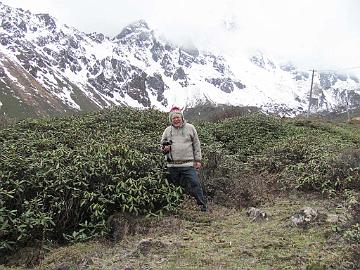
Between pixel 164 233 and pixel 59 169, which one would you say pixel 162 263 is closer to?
pixel 164 233

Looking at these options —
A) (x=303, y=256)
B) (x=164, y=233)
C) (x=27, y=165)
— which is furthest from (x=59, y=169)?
(x=303, y=256)

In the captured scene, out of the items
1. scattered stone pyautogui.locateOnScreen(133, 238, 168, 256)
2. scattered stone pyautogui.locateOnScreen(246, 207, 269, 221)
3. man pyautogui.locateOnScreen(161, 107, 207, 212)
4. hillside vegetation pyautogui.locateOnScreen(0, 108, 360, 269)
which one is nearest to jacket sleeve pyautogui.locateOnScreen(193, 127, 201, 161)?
man pyautogui.locateOnScreen(161, 107, 207, 212)

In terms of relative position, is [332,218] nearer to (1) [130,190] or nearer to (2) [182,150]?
(2) [182,150]

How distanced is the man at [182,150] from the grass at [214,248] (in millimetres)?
1013

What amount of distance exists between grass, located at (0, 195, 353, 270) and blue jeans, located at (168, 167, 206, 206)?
64cm

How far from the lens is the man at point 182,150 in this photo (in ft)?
32.4

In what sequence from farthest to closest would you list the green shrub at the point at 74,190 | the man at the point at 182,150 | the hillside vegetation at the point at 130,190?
1. the man at the point at 182,150
2. the green shrub at the point at 74,190
3. the hillside vegetation at the point at 130,190

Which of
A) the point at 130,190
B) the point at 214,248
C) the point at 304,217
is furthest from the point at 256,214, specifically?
the point at 130,190

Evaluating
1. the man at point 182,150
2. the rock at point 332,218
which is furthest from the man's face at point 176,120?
the rock at point 332,218

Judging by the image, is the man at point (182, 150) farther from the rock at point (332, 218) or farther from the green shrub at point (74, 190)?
the rock at point (332, 218)

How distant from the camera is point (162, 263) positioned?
275 inches

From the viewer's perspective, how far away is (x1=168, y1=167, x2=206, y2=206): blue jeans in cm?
976

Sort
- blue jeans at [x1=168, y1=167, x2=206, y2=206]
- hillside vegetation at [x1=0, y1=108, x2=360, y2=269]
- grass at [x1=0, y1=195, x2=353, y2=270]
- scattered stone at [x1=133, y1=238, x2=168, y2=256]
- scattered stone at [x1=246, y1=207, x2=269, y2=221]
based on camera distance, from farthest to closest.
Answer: blue jeans at [x1=168, y1=167, x2=206, y2=206], scattered stone at [x1=246, y1=207, x2=269, y2=221], hillside vegetation at [x1=0, y1=108, x2=360, y2=269], scattered stone at [x1=133, y1=238, x2=168, y2=256], grass at [x1=0, y1=195, x2=353, y2=270]

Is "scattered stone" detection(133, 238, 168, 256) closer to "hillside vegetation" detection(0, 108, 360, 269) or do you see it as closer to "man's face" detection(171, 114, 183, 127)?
"hillside vegetation" detection(0, 108, 360, 269)
